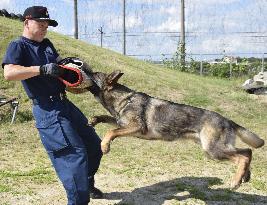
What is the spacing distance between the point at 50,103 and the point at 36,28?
79 cm

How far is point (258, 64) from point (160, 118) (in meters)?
24.0

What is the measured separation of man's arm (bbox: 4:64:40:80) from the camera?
4.59 meters

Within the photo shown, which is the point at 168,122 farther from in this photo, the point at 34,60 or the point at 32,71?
the point at 32,71

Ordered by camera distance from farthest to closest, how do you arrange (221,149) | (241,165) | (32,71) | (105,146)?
(221,149), (241,165), (105,146), (32,71)

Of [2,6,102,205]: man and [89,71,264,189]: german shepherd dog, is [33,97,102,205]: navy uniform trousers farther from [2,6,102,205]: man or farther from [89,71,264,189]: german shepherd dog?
[89,71,264,189]: german shepherd dog

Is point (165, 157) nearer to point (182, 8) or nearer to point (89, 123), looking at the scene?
point (89, 123)

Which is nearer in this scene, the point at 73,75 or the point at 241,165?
the point at 73,75

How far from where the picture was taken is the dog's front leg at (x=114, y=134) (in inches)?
223

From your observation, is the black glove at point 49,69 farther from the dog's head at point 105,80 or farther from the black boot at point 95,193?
the black boot at point 95,193

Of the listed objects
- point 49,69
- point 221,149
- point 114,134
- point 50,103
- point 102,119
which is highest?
point 49,69

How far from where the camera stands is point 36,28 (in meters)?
4.83

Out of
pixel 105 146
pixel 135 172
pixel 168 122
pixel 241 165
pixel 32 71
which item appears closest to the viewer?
pixel 32 71

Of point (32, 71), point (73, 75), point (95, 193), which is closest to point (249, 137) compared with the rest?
point (95, 193)

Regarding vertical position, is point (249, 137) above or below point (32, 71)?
below
